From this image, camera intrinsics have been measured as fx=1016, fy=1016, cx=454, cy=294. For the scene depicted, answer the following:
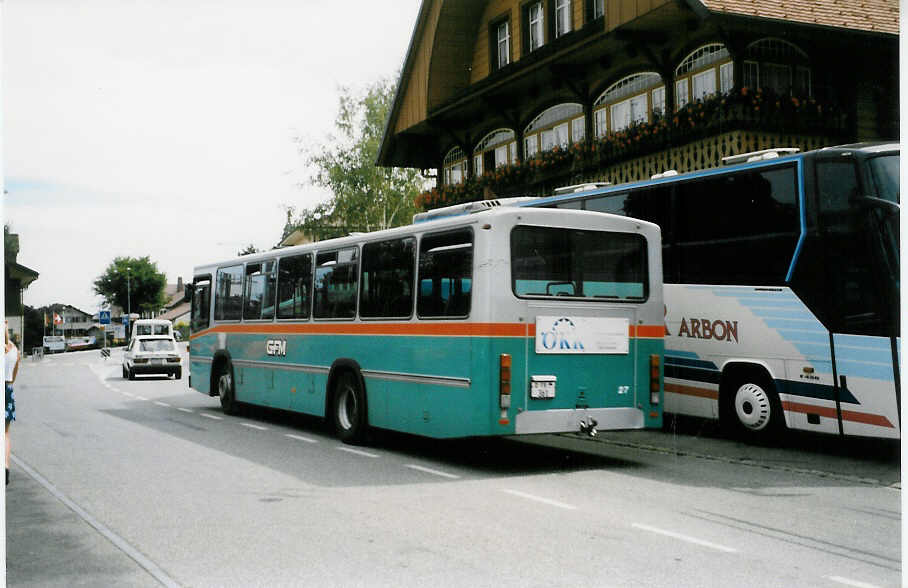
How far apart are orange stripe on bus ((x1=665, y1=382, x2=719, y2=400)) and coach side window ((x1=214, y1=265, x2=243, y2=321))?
702 cm

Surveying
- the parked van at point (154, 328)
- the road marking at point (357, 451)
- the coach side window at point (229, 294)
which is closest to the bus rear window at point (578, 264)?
the road marking at point (357, 451)

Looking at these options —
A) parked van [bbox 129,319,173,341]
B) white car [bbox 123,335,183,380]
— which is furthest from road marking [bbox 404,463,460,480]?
white car [bbox 123,335,183,380]

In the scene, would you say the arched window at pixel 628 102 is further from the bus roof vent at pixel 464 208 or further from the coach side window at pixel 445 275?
the coach side window at pixel 445 275

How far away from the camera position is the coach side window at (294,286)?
1416cm

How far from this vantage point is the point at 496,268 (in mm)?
10117

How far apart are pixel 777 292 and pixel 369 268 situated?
190 inches

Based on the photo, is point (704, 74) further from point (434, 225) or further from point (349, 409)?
point (349, 409)

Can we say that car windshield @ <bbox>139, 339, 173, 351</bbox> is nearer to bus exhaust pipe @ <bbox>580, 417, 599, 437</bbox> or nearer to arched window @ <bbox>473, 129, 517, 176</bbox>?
arched window @ <bbox>473, 129, 517, 176</bbox>


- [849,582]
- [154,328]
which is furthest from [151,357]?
[849,582]

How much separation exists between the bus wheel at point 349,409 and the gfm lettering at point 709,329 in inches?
169

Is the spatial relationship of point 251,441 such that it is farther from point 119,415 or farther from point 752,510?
point 752,510

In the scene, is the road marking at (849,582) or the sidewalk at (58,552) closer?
the road marking at (849,582)

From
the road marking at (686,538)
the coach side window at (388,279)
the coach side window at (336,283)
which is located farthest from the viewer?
the coach side window at (336,283)

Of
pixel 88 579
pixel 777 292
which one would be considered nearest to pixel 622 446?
pixel 777 292
